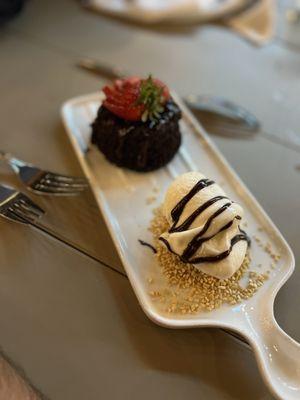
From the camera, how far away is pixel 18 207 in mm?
871

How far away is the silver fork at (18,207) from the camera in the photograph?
2.81ft

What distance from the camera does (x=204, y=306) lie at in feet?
2.41

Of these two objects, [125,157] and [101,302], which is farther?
[125,157]

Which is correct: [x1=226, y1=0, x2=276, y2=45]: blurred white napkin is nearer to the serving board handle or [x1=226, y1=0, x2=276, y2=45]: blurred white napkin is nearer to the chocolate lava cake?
the chocolate lava cake

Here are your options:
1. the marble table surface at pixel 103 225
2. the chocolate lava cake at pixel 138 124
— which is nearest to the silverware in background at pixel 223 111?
the marble table surface at pixel 103 225

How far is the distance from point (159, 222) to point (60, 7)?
3.07 feet

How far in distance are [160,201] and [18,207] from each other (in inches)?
10.6

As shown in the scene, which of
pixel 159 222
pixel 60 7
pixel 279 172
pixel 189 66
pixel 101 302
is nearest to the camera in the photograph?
pixel 101 302

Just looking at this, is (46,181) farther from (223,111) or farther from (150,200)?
(223,111)

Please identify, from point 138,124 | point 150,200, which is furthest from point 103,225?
point 138,124

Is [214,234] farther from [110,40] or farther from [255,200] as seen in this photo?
[110,40]

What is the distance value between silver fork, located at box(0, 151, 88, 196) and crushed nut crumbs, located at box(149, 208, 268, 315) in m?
0.24

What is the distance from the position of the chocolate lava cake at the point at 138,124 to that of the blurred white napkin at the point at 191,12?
1.91ft

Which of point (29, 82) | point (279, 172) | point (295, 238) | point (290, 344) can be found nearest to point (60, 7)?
point (29, 82)
